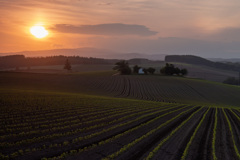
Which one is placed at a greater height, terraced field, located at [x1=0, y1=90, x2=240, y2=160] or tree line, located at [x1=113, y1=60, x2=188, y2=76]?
tree line, located at [x1=113, y1=60, x2=188, y2=76]

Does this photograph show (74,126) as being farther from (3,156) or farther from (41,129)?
(3,156)

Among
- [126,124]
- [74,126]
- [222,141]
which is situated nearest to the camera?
[222,141]

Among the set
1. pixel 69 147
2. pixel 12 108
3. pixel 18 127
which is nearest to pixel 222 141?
pixel 69 147

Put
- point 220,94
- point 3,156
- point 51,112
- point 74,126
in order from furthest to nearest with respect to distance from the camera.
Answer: point 220,94, point 51,112, point 74,126, point 3,156

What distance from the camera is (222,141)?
15406 mm

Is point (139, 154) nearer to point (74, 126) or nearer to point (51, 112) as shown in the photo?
point (74, 126)

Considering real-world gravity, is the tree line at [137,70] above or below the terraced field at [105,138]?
above

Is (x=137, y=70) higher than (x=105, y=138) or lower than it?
higher

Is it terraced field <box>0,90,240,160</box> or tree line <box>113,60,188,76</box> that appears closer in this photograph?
terraced field <box>0,90,240,160</box>

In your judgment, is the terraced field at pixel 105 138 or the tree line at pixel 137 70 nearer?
the terraced field at pixel 105 138

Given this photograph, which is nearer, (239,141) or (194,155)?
(194,155)

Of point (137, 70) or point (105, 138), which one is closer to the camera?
point (105, 138)

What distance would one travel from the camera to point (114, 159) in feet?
35.8

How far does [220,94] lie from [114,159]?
62718mm
